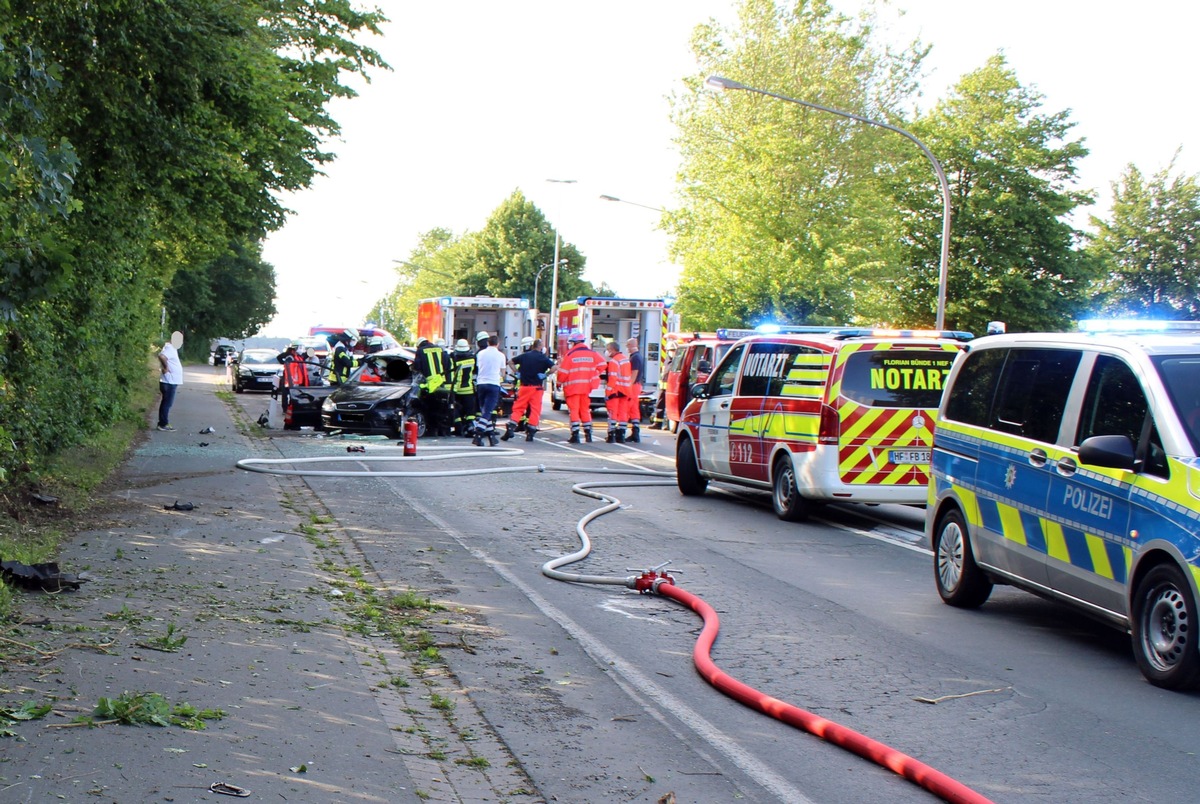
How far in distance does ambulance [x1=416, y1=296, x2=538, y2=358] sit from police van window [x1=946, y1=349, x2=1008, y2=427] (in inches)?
1102

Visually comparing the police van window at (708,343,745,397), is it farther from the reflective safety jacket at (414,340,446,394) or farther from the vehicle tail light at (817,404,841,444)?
the reflective safety jacket at (414,340,446,394)

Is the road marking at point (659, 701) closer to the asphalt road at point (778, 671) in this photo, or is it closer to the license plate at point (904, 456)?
the asphalt road at point (778, 671)

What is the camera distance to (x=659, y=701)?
20.4ft

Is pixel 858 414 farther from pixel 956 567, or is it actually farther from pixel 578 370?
pixel 578 370

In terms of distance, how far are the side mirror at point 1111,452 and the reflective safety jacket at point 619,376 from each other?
16.0 m

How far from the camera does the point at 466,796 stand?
4.76 m

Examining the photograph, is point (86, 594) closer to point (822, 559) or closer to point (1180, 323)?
point (822, 559)

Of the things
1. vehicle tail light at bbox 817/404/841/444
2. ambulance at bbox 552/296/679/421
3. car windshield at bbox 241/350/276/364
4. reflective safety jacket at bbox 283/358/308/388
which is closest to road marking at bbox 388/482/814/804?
vehicle tail light at bbox 817/404/841/444

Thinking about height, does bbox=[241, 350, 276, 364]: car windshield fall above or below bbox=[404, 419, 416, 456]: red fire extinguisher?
above

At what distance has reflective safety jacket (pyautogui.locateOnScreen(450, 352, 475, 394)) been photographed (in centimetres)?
2300

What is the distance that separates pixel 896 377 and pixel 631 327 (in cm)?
2098

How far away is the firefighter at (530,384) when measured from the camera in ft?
74.4

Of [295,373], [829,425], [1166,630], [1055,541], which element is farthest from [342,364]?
[1166,630]

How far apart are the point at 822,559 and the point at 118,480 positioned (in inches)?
326
